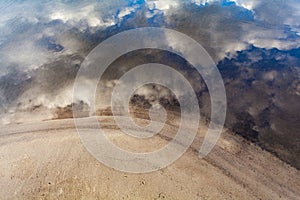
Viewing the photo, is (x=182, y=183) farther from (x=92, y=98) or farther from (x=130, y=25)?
(x=130, y=25)

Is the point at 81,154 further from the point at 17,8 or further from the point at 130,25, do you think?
the point at 17,8

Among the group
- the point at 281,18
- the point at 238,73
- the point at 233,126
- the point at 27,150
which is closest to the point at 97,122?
the point at 27,150

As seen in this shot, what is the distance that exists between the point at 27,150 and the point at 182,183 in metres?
9.13

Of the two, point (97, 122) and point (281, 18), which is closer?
point (97, 122)

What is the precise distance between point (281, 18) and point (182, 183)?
22.0 metres

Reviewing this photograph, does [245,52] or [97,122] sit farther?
[245,52]

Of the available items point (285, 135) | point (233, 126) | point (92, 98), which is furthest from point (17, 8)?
point (285, 135)

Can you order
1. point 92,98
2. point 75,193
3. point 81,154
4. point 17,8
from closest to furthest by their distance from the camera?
1. point 75,193
2. point 81,154
3. point 92,98
4. point 17,8

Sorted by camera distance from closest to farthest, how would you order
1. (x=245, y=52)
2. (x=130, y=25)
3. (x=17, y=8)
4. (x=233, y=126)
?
(x=233, y=126), (x=245, y=52), (x=130, y=25), (x=17, y=8)

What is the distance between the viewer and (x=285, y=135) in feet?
55.6

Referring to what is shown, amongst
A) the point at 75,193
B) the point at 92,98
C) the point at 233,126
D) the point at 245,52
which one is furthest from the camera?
the point at 245,52

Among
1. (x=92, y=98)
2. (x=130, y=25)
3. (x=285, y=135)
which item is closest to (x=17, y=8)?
(x=130, y=25)

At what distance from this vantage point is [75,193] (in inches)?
561

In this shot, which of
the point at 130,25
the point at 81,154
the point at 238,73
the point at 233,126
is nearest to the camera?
the point at 81,154
